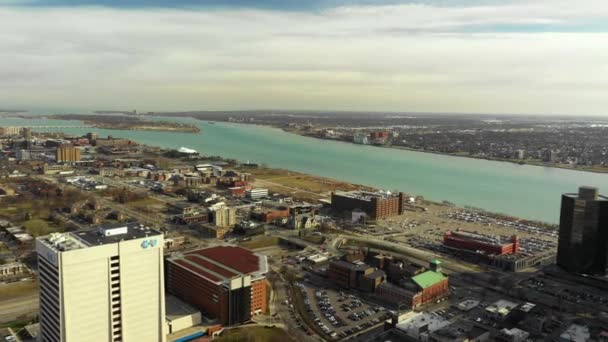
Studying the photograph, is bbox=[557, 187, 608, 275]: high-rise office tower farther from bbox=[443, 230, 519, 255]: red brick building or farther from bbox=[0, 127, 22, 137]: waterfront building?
bbox=[0, 127, 22, 137]: waterfront building

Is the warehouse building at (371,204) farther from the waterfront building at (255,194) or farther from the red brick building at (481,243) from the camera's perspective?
the red brick building at (481,243)

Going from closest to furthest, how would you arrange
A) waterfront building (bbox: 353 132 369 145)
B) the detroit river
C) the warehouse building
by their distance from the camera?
the warehouse building
the detroit river
waterfront building (bbox: 353 132 369 145)

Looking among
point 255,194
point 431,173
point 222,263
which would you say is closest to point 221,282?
point 222,263

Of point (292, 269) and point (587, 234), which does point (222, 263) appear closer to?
point (292, 269)

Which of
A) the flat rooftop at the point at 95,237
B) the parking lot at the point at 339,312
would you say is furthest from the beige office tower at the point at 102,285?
the parking lot at the point at 339,312

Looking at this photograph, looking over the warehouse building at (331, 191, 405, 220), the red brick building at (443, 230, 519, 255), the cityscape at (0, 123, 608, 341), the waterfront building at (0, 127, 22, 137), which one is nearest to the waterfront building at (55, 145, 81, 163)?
the cityscape at (0, 123, 608, 341)

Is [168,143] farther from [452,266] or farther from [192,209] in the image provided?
[452,266]

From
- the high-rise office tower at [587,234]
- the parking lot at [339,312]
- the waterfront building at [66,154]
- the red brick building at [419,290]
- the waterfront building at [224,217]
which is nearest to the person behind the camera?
the parking lot at [339,312]
